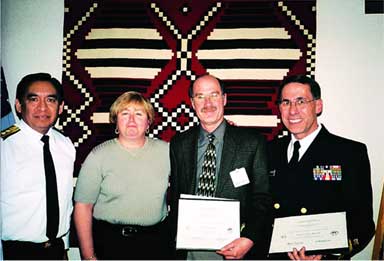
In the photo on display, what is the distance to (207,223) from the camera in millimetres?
1864

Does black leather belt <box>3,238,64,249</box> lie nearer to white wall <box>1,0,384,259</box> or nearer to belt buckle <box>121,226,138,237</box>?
belt buckle <box>121,226,138,237</box>

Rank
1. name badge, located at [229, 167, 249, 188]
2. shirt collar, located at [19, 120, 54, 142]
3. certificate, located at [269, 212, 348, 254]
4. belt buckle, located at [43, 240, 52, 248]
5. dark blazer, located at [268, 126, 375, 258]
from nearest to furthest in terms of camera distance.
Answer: certificate, located at [269, 212, 348, 254] → dark blazer, located at [268, 126, 375, 258] → name badge, located at [229, 167, 249, 188] → belt buckle, located at [43, 240, 52, 248] → shirt collar, located at [19, 120, 54, 142]

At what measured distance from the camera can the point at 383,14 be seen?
2770 mm

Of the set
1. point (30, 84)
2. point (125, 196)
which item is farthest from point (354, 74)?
point (30, 84)

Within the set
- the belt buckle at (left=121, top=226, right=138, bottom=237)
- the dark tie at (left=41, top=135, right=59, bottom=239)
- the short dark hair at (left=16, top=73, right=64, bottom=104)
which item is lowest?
the belt buckle at (left=121, top=226, right=138, bottom=237)

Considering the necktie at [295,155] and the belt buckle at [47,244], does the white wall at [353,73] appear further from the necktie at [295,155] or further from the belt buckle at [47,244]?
the belt buckle at [47,244]

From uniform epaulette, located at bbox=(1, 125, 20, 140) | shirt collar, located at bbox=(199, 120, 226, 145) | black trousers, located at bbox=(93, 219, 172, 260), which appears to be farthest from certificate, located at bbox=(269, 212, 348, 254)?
uniform epaulette, located at bbox=(1, 125, 20, 140)

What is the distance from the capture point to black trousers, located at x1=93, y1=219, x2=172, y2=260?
6.45ft

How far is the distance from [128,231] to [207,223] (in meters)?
0.54

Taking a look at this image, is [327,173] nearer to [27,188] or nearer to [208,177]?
→ [208,177]

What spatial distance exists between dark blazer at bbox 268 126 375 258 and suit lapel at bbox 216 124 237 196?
33 cm

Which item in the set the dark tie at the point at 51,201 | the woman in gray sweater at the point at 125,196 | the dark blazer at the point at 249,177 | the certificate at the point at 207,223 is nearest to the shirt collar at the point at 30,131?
the dark tie at the point at 51,201

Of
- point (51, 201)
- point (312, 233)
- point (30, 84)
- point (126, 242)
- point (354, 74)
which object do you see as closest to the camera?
→ point (312, 233)

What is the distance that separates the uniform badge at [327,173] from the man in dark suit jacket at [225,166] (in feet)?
1.07
